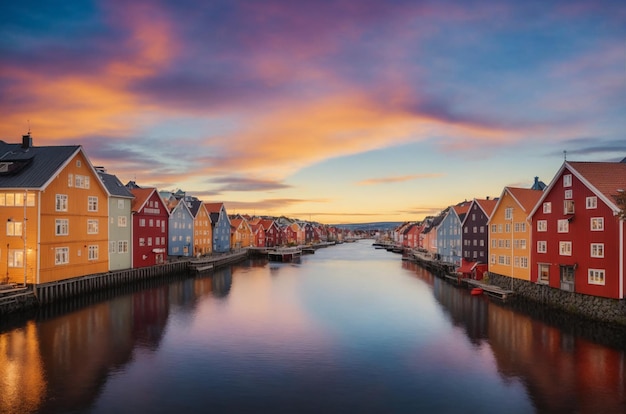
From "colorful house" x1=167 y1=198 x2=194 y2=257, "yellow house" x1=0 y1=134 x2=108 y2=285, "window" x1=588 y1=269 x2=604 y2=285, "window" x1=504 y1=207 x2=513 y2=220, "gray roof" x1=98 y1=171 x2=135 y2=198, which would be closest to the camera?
"window" x1=588 y1=269 x2=604 y2=285

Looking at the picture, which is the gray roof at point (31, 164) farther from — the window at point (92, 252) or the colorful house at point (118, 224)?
the window at point (92, 252)

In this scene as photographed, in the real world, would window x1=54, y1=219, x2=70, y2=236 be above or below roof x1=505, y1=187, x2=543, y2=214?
below

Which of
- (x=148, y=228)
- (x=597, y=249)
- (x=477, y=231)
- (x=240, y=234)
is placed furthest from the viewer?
(x=240, y=234)

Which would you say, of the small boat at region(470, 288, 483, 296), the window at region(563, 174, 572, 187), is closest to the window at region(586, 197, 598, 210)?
the window at region(563, 174, 572, 187)

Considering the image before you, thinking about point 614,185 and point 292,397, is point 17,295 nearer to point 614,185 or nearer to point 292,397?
point 292,397

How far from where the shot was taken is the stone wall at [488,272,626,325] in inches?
1281

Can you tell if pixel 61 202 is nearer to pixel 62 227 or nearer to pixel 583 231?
pixel 62 227

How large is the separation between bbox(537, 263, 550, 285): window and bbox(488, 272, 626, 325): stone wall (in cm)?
48

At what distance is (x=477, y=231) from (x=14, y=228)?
57.0 metres

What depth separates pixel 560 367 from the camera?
81.5 feet

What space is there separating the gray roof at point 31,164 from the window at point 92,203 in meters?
5.75

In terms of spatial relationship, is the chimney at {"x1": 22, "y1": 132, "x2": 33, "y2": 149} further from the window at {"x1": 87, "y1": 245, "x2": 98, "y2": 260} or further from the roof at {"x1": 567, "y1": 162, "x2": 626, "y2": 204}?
the roof at {"x1": 567, "y1": 162, "x2": 626, "y2": 204}

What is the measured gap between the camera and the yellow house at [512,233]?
150 ft

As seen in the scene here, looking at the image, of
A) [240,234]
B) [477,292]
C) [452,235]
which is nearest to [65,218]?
[477,292]
